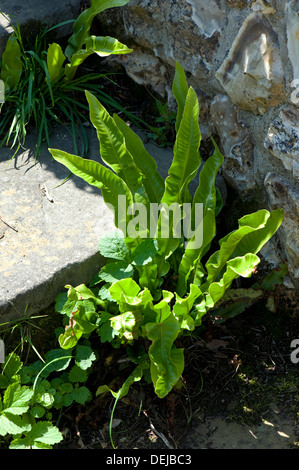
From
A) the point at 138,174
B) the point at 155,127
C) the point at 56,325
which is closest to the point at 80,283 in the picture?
the point at 56,325

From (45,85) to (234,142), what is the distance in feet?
3.78

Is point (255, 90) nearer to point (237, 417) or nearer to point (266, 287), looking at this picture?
point (266, 287)

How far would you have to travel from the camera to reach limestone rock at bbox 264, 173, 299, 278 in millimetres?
2500

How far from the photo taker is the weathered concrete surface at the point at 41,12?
3.30m

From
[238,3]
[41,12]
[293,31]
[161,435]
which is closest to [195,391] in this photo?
[161,435]

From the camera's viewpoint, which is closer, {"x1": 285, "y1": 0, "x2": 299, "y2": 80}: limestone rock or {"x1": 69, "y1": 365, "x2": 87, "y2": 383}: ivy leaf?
{"x1": 285, "y1": 0, "x2": 299, "y2": 80}: limestone rock

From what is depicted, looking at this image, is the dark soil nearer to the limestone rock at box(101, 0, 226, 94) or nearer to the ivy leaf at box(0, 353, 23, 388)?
the ivy leaf at box(0, 353, 23, 388)

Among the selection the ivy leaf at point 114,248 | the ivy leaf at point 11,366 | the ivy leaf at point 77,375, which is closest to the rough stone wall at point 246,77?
the ivy leaf at point 114,248

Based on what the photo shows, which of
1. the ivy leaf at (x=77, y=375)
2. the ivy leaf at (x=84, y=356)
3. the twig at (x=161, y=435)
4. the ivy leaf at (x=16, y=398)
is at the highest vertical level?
the ivy leaf at (x=16, y=398)

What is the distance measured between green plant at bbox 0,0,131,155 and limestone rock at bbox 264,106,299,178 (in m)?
1.05

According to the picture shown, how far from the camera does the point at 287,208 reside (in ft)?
8.31

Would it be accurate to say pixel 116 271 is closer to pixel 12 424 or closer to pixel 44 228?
pixel 44 228

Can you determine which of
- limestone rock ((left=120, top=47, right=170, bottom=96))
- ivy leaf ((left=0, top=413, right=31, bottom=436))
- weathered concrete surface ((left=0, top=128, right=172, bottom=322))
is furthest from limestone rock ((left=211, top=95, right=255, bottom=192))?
ivy leaf ((left=0, top=413, right=31, bottom=436))

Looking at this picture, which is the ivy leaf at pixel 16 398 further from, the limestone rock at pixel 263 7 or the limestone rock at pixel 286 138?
the limestone rock at pixel 263 7
